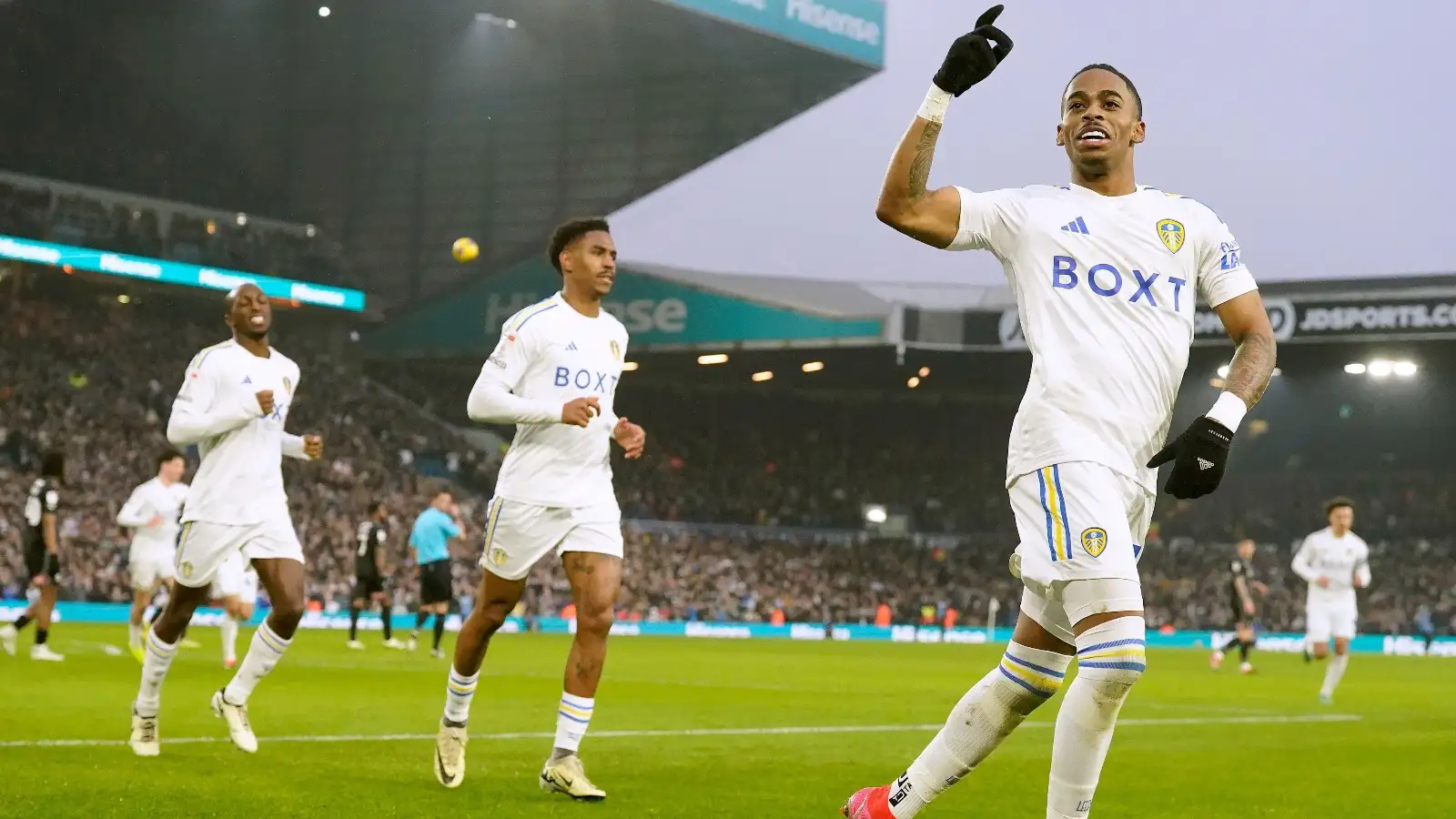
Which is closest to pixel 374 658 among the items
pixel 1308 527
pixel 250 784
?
pixel 250 784

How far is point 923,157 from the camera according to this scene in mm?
4812

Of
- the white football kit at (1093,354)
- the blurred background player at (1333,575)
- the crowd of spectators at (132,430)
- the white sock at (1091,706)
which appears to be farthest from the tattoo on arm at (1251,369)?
the crowd of spectators at (132,430)

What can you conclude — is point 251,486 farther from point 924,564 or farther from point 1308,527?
point 1308,527

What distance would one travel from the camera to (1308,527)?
166 feet

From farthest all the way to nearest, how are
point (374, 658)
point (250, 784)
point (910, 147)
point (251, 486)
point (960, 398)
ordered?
1. point (960, 398)
2. point (374, 658)
3. point (251, 486)
4. point (250, 784)
5. point (910, 147)

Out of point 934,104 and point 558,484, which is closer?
point 934,104

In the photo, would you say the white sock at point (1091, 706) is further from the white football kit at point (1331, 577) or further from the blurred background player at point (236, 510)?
the white football kit at point (1331, 577)

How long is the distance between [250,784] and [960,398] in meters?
47.5

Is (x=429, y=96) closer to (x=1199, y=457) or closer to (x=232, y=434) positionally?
(x=232, y=434)

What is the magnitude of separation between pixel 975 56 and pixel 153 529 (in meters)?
15.1

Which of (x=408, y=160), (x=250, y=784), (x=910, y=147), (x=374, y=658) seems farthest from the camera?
(x=408, y=160)

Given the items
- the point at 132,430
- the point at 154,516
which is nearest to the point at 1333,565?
the point at 154,516

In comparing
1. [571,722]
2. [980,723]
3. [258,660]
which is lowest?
[571,722]

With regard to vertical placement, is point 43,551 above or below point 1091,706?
above
